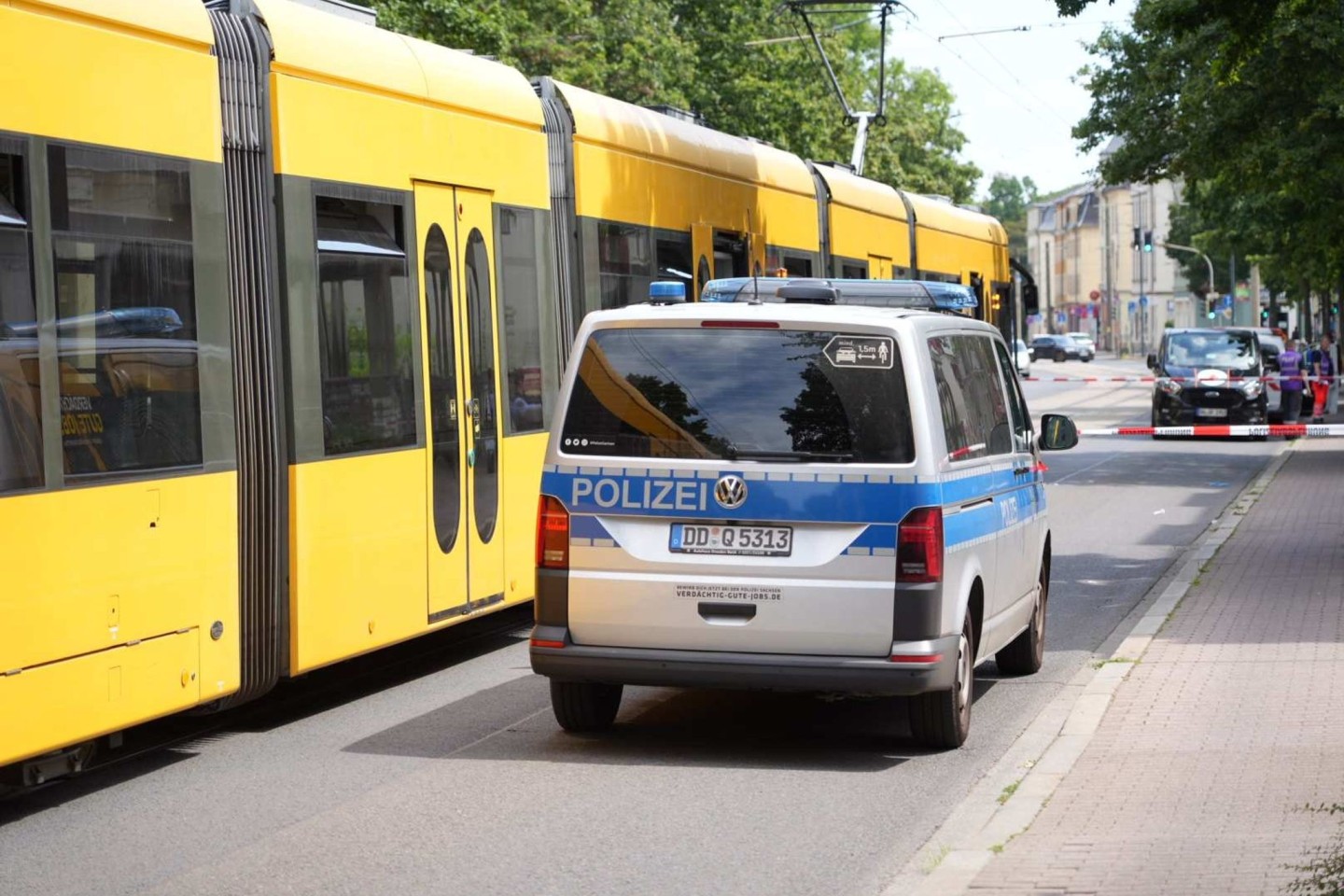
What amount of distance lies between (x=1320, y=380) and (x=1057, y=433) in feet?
107

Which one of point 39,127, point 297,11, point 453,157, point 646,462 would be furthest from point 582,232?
point 39,127

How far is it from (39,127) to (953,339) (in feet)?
13.4

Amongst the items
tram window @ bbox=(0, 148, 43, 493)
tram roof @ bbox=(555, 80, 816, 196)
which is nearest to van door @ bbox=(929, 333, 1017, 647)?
tram window @ bbox=(0, 148, 43, 493)

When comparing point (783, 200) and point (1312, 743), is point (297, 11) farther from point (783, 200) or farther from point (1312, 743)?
point (783, 200)

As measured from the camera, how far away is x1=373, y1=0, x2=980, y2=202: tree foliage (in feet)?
116

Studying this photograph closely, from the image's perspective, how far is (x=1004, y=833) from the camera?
7262 mm

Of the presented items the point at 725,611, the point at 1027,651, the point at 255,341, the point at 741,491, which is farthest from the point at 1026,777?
the point at 255,341

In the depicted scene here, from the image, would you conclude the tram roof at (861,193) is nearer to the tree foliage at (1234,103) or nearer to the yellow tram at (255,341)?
the tree foliage at (1234,103)

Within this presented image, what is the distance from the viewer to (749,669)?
8602 mm

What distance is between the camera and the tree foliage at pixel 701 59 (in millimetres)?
35250

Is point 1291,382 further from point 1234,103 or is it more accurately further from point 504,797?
point 504,797

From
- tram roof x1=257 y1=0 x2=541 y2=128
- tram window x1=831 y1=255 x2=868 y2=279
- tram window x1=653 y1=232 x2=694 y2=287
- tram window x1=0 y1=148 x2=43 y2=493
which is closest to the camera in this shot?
tram window x1=0 y1=148 x2=43 y2=493

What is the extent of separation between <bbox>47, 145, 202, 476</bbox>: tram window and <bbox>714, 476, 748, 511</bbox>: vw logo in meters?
2.11

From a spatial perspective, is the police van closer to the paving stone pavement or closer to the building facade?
the paving stone pavement
